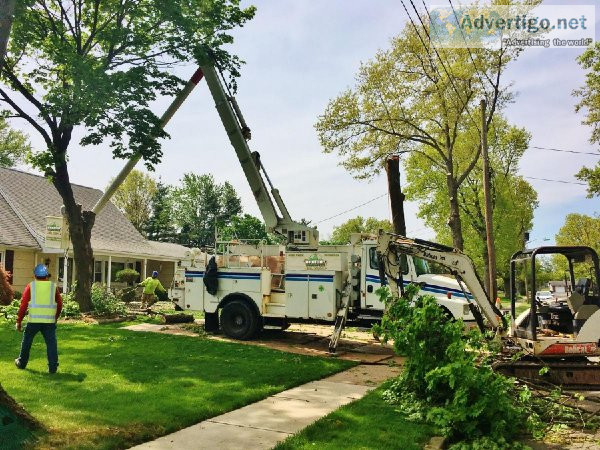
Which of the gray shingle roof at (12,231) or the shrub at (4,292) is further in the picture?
the gray shingle roof at (12,231)

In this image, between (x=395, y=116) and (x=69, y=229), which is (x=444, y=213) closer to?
(x=395, y=116)

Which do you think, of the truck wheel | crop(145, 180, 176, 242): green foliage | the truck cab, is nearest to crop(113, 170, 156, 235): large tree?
crop(145, 180, 176, 242): green foliage

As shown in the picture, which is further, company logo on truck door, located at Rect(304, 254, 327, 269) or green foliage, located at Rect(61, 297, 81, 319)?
green foliage, located at Rect(61, 297, 81, 319)

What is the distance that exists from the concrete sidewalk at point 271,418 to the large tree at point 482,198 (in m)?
27.4

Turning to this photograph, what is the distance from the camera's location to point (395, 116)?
27672mm

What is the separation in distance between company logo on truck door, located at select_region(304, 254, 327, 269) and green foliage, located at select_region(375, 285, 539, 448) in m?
5.15

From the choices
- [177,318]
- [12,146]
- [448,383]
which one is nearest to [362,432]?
[448,383]

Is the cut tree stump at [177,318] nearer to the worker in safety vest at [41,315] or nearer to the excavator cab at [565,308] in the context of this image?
the worker in safety vest at [41,315]

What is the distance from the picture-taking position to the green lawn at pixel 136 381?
6.07 metres

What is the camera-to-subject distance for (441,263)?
9.70 meters

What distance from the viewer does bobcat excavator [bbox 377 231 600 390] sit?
863 centimetres

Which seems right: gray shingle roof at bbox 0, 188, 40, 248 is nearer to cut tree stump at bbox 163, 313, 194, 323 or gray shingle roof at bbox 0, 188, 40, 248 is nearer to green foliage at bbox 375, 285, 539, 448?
cut tree stump at bbox 163, 313, 194, 323

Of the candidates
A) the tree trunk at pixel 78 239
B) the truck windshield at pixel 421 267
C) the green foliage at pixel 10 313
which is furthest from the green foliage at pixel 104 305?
the truck windshield at pixel 421 267

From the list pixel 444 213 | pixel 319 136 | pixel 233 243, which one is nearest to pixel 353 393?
pixel 233 243
